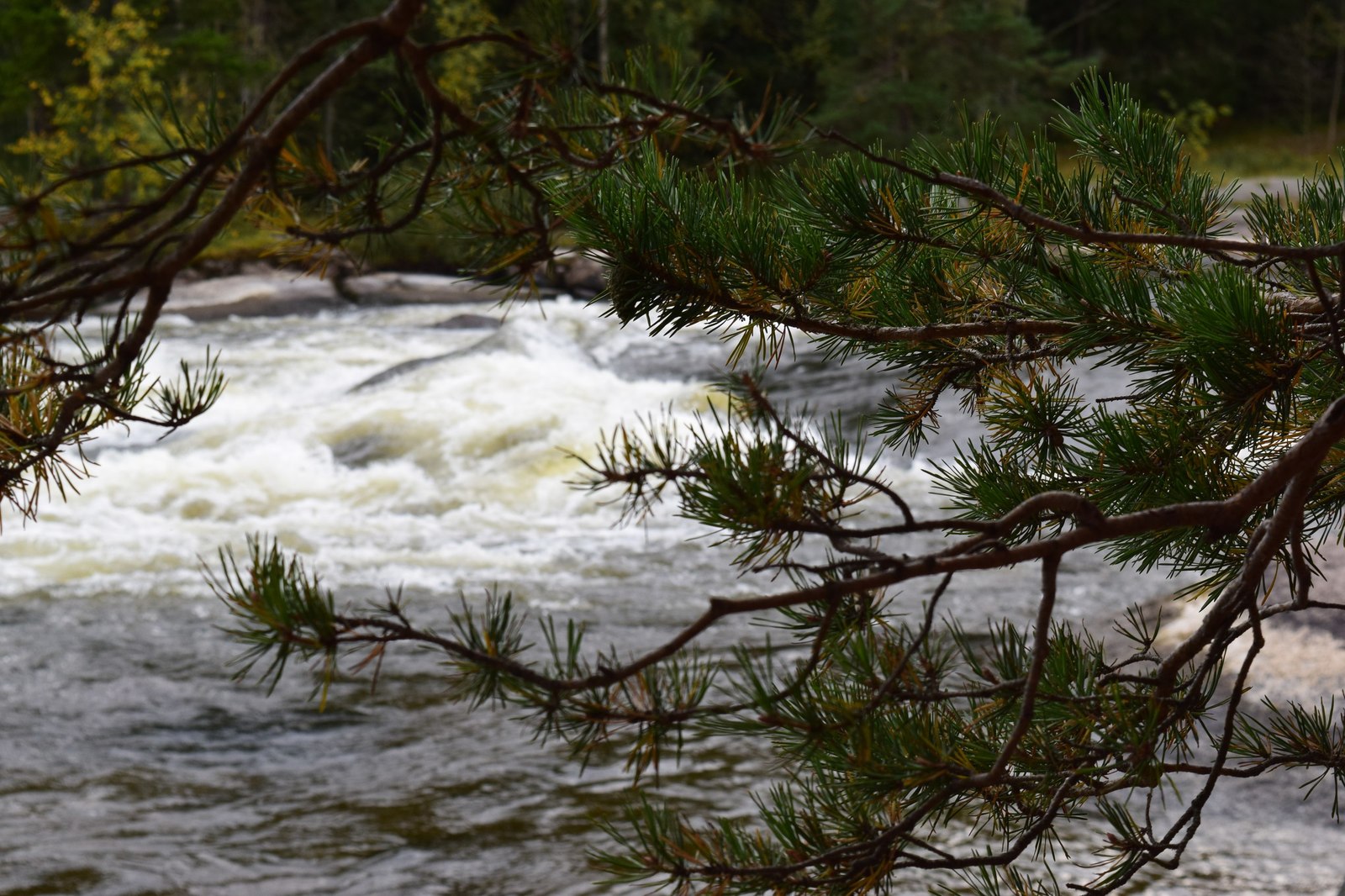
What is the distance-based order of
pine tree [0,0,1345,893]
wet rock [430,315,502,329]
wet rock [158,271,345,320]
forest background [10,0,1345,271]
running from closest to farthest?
pine tree [0,0,1345,893], wet rock [430,315,502,329], wet rock [158,271,345,320], forest background [10,0,1345,271]

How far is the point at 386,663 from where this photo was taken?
547 centimetres

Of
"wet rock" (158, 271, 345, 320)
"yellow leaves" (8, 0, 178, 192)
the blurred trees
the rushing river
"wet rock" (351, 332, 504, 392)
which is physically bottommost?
the rushing river

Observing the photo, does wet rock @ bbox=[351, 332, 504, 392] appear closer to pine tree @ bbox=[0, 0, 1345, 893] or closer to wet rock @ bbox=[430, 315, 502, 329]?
wet rock @ bbox=[430, 315, 502, 329]

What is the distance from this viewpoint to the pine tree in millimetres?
1076

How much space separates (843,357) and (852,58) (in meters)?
24.8

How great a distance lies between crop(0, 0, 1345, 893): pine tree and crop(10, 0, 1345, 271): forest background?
1486 centimetres

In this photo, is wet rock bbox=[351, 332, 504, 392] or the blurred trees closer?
wet rock bbox=[351, 332, 504, 392]

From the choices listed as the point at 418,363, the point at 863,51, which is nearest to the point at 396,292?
the point at 418,363

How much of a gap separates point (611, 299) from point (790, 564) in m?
0.65

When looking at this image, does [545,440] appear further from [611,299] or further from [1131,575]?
[611,299]

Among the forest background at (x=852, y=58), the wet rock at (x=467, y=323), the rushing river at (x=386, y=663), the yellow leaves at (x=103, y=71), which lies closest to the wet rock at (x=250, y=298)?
the forest background at (x=852, y=58)

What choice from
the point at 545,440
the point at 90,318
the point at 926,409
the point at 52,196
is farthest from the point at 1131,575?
the point at 90,318

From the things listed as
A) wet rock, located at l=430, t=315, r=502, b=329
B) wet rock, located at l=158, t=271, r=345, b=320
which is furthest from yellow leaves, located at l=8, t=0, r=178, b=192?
wet rock, located at l=430, t=315, r=502, b=329

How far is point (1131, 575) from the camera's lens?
6652 mm
